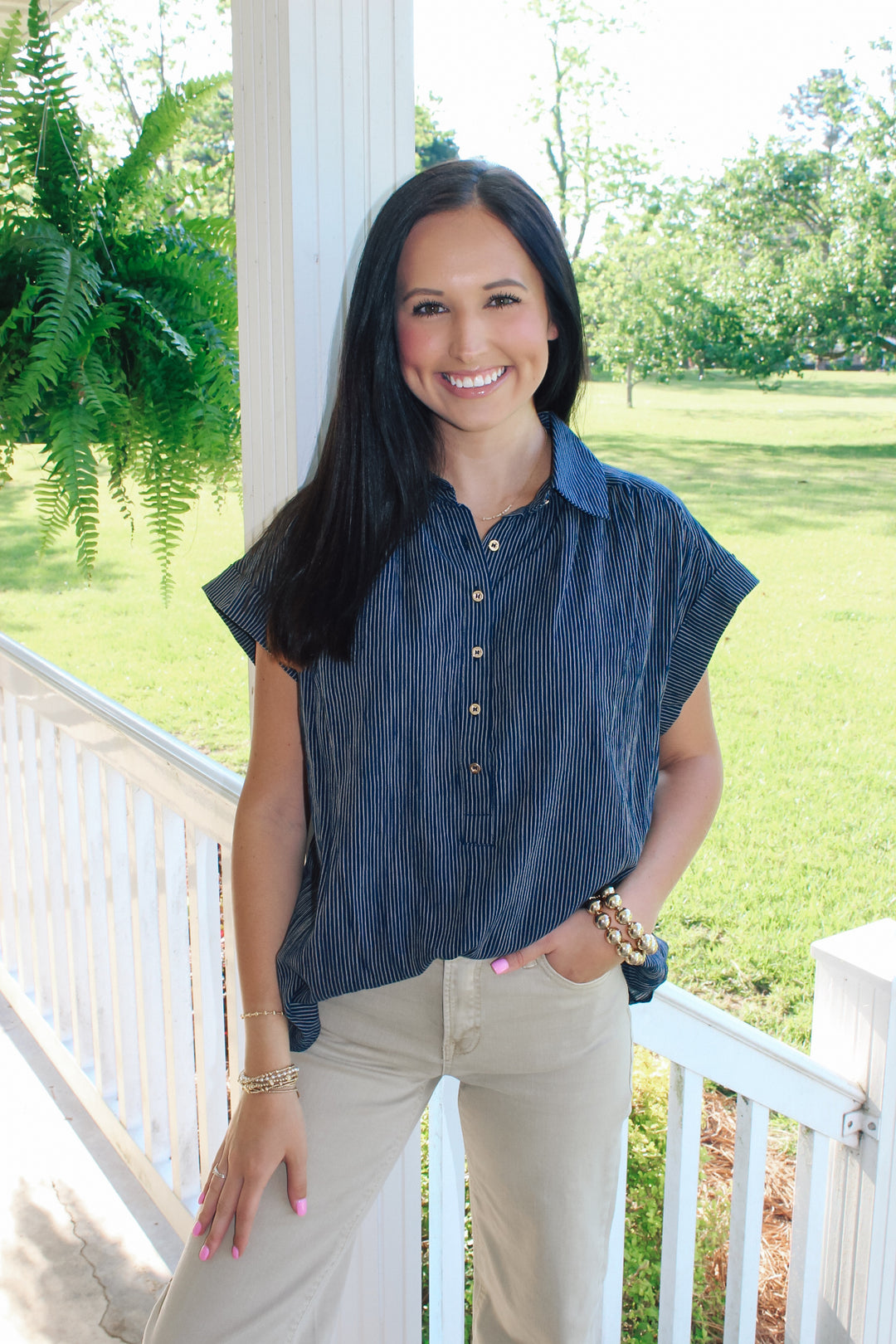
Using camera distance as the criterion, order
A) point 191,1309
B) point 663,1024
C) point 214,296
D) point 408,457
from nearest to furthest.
Answer: point 191,1309
point 408,457
point 663,1024
point 214,296

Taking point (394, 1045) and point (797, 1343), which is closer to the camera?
point (394, 1045)

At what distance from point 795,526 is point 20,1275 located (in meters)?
6.49

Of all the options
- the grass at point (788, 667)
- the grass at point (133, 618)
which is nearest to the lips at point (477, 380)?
the grass at point (788, 667)

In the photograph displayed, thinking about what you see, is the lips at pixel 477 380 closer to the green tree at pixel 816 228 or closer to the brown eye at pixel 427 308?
the brown eye at pixel 427 308

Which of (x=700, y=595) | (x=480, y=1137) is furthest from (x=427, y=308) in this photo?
(x=480, y=1137)

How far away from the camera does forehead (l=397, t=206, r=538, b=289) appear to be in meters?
0.96

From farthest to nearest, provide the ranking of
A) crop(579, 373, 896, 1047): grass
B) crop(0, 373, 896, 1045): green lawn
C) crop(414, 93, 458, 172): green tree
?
crop(414, 93, 458, 172): green tree → crop(0, 373, 896, 1045): green lawn → crop(579, 373, 896, 1047): grass

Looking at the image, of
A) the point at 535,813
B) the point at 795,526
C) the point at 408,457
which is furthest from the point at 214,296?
the point at 795,526

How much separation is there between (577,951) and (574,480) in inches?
16.5

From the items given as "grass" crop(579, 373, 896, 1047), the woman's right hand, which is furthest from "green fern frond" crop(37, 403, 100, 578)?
"grass" crop(579, 373, 896, 1047)

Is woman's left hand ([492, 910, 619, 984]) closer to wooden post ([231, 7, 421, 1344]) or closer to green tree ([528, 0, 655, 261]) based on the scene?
wooden post ([231, 7, 421, 1344])

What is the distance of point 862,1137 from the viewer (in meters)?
1.27

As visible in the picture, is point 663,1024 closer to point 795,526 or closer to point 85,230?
point 85,230

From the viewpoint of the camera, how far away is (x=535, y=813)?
95cm
